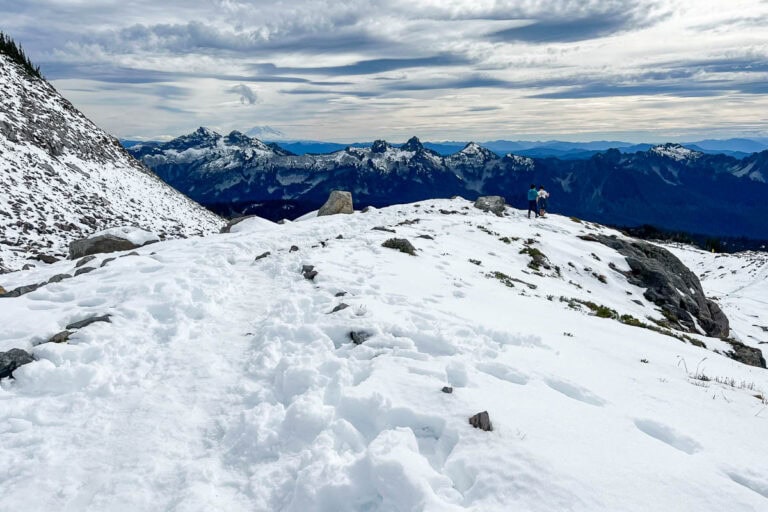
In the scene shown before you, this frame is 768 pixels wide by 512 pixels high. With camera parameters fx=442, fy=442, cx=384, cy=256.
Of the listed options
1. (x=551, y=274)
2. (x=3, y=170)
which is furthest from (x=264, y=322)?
(x=3, y=170)

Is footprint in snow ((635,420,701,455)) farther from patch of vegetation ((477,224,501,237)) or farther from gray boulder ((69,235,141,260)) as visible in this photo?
patch of vegetation ((477,224,501,237))

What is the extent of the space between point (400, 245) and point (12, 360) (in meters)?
15.9

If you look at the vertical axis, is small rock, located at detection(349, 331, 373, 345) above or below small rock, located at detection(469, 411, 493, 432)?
below

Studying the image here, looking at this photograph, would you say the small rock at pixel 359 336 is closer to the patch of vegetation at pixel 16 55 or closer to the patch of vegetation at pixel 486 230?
the patch of vegetation at pixel 486 230

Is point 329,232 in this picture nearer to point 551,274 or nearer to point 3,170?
point 551,274

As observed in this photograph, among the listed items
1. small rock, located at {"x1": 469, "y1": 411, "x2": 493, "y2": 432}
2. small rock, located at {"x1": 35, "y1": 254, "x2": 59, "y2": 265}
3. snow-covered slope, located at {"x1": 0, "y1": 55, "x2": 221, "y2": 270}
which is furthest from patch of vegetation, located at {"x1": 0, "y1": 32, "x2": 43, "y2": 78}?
small rock, located at {"x1": 469, "y1": 411, "x2": 493, "y2": 432}

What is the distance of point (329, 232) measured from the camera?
28.2m

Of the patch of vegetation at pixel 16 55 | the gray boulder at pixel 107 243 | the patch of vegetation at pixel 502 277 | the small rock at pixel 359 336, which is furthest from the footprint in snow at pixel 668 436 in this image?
the patch of vegetation at pixel 16 55

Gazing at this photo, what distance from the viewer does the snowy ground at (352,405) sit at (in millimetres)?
5664

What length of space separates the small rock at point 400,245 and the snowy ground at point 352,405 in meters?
6.54

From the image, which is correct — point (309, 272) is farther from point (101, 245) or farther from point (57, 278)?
point (101, 245)

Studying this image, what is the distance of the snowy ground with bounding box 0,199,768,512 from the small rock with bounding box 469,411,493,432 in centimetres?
15

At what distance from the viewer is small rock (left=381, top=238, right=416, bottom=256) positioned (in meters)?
21.7


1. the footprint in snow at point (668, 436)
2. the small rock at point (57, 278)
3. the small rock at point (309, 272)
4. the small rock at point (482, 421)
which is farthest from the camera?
the small rock at point (309, 272)
